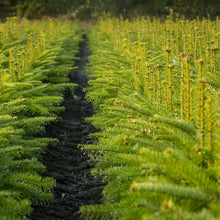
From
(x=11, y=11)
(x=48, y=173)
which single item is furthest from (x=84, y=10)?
(x=48, y=173)

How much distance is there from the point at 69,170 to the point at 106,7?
23109 millimetres

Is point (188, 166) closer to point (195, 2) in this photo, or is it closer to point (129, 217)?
point (129, 217)

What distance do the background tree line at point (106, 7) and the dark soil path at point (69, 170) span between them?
14.3 m

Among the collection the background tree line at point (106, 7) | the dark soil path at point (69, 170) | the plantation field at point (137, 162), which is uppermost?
the background tree line at point (106, 7)

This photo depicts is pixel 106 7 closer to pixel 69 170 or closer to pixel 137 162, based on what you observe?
pixel 69 170

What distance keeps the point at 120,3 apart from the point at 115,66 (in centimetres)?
2038

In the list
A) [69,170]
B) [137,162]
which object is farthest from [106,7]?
[137,162]

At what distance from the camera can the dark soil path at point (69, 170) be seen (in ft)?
10.5

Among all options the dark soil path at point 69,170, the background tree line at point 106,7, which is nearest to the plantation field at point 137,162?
the dark soil path at point 69,170

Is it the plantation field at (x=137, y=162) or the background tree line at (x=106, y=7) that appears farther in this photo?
the background tree line at (x=106, y=7)

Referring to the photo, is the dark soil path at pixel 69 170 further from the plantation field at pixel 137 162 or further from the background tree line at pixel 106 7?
the background tree line at pixel 106 7

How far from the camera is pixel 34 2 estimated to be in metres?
24.9

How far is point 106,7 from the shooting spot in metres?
25.7

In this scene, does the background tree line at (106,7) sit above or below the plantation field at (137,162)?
above
